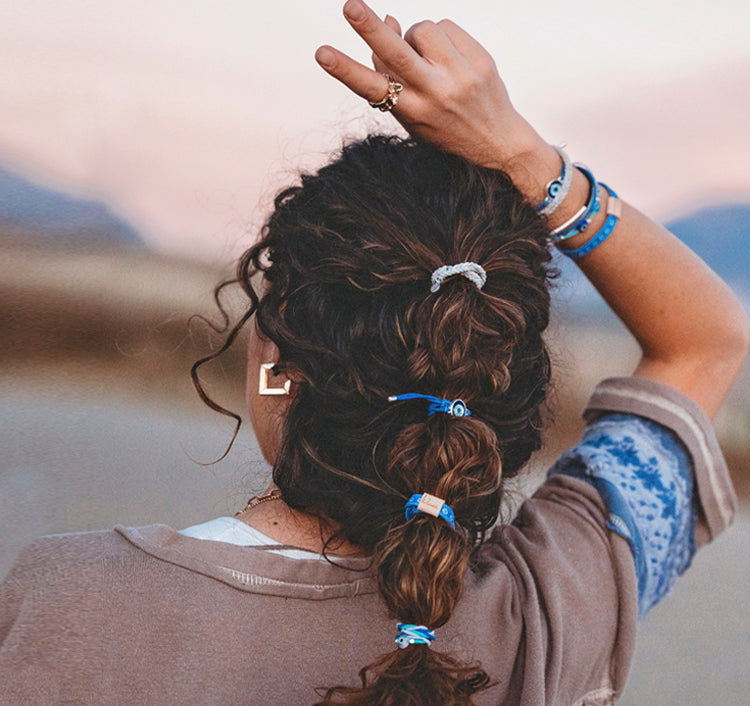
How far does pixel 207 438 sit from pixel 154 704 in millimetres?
907

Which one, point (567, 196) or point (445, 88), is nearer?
point (445, 88)

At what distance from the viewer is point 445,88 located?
0.73m

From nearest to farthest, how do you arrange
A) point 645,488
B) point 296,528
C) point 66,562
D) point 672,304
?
point 66,562, point 296,528, point 645,488, point 672,304

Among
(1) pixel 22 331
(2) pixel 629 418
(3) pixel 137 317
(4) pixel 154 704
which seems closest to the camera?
(4) pixel 154 704

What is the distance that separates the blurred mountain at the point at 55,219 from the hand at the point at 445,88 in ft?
2.70

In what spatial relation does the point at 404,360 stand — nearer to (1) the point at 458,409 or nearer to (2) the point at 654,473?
(1) the point at 458,409

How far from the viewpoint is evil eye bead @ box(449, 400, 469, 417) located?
0.64m

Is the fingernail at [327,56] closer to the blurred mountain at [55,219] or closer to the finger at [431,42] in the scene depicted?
the finger at [431,42]

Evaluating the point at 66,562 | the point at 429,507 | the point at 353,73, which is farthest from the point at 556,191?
the point at 66,562

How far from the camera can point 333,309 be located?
67cm

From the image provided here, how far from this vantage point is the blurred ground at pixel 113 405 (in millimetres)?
1316

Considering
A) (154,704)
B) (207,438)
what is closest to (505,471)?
(154,704)

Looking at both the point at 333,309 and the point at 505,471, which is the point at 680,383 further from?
the point at 333,309

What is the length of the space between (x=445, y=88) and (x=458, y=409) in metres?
0.33
